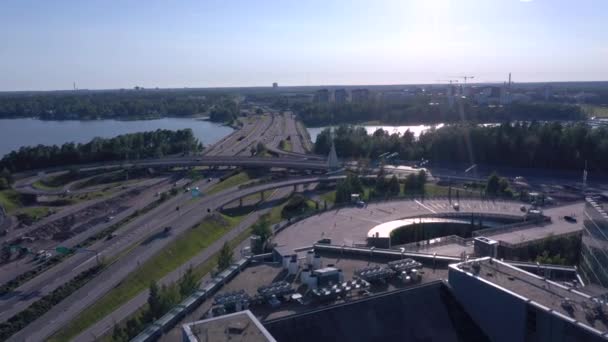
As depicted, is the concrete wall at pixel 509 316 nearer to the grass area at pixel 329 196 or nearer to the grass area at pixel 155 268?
the grass area at pixel 155 268

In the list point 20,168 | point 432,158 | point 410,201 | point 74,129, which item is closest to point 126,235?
point 410,201

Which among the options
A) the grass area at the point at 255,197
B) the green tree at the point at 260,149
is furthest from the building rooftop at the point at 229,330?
the green tree at the point at 260,149

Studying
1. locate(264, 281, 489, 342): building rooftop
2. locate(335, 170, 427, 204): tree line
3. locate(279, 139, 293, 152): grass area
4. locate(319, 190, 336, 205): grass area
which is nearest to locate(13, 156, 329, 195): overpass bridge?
locate(319, 190, 336, 205): grass area

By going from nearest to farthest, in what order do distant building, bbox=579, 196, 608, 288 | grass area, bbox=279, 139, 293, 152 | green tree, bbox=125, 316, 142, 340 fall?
distant building, bbox=579, 196, 608, 288 < green tree, bbox=125, 316, 142, 340 < grass area, bbox=279, 139, 293, 152

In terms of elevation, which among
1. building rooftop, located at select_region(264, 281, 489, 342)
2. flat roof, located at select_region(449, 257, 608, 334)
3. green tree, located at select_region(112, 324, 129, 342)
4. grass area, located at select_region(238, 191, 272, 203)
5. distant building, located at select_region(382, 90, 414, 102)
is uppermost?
distant building, located at select_region(382, 90, 414, 102)

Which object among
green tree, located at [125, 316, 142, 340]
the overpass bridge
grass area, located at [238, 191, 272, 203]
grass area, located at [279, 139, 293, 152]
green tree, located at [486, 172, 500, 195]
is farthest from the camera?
grass area, located at [279, 139, 293, 152]

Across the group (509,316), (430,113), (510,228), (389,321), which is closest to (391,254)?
(389,321)

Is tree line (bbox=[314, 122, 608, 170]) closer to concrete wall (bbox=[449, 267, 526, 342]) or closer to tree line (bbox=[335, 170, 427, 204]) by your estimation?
tree line (bbox=[335, 170, 427, 204])
